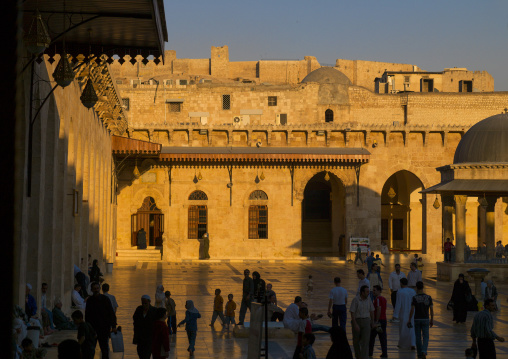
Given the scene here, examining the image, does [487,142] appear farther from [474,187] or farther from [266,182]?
[266,182]

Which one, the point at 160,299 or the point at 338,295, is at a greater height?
the point at 338,295

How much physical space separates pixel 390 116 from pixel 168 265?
72.7 feet

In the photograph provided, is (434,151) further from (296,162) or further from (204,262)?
(204,262)

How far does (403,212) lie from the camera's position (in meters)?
42.6

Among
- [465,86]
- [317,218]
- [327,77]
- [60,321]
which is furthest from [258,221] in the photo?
[465,86]

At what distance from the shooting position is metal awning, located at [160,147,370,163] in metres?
35.5

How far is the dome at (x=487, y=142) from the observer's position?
24.4 m

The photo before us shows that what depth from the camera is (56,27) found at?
11.1 m

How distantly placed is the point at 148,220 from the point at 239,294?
1694cm

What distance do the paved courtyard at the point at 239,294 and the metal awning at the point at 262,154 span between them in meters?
5.48

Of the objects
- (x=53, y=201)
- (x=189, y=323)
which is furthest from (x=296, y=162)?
(x=189, y=323)

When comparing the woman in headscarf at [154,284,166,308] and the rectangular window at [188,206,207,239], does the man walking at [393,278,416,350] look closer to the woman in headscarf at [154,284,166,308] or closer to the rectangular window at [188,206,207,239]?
the woman in headscarf at [154,284,166,308]

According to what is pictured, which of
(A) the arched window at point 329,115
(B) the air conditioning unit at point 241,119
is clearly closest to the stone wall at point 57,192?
(B) the air conditioning unit at point 241,119

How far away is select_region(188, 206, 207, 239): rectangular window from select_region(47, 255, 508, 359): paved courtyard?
2803 millimetres
